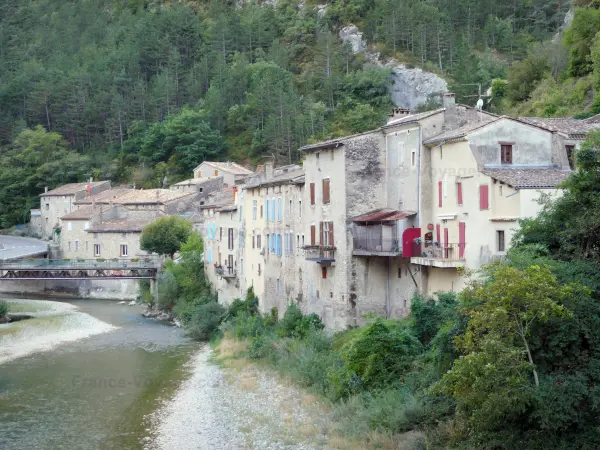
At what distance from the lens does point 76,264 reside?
68.0m

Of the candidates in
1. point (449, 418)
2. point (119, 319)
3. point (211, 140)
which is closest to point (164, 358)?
point (119, 319)

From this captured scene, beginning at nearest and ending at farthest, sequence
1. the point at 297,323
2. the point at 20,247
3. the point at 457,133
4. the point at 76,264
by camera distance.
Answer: the point at 457,133, the point at 297,323, the point at 76,264, the point at 20,247

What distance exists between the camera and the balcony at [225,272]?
5628cm

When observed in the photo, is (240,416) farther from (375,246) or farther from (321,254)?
(321,254)

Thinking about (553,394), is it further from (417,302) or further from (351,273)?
(351,273)

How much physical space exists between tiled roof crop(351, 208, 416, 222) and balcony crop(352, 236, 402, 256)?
76cm

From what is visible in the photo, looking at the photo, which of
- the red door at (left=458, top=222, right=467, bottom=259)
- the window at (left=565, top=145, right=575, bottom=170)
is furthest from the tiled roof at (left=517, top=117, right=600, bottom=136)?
the red door at (left=458, top=222, right=467, bottom=259)

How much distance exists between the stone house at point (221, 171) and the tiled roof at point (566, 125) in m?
52.0

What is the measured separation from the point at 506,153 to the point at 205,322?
2470 centimetres

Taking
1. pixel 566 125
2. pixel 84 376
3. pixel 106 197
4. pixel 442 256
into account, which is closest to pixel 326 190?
pixel 442 256

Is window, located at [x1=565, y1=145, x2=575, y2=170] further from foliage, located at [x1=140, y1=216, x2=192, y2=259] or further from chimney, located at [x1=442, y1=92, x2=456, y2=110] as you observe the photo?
foliage, located at [x1=140, y1=216, x2=192, y2=259]

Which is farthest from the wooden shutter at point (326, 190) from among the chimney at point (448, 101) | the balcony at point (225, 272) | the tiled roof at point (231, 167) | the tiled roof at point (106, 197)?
the tiled roof at point (106, 197)

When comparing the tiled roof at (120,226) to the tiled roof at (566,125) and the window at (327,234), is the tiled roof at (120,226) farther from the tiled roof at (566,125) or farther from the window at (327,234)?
the tiled roof at (566,125)

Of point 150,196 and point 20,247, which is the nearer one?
point 150,196
